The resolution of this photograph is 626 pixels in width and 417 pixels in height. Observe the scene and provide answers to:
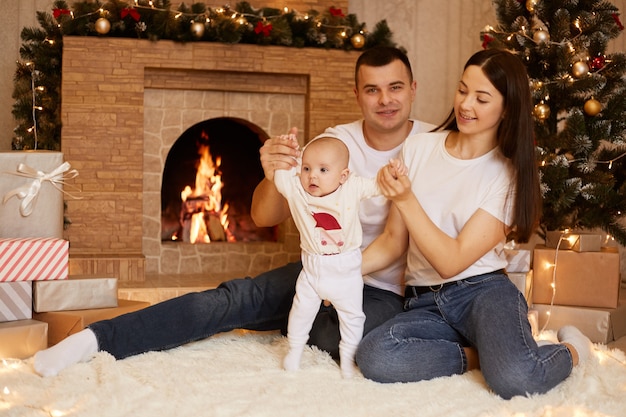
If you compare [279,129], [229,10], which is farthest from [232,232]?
[229,10]

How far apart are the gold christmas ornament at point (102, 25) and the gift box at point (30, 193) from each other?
1657 mm

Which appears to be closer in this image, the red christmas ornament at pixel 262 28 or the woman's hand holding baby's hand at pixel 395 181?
the woman's hand holding baby's hand at pixel 395 181

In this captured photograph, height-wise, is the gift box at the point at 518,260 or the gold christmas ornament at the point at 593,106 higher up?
the gold christmas ornament at the point at 593,106

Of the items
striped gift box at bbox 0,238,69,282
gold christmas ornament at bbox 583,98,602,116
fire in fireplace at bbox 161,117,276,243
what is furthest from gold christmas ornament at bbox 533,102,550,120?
striped gift box at bbox 0,238,69,282

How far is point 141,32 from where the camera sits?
13.9 feet

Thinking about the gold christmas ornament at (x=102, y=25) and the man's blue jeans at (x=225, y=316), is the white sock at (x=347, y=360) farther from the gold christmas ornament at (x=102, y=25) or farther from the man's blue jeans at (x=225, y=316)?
the gold christmas ornament at (x=102, y=25)

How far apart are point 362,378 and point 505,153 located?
2.45 feet

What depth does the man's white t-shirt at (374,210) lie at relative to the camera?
2498 mm

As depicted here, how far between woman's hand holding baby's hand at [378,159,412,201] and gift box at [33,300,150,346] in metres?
1.02

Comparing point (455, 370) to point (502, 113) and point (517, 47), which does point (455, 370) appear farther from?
point (517, 47)

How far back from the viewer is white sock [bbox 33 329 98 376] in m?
2.14

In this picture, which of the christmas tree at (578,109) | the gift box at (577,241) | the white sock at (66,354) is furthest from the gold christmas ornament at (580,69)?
the white sock at (66,354)

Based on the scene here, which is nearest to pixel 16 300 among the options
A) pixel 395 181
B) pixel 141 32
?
pixel 395 181

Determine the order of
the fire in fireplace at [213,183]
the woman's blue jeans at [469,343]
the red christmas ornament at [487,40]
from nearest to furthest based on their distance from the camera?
the woman's blue jeans at [469,343] < the red christmas ornament at [487,40] < the fire in fireplace at [213,183]
